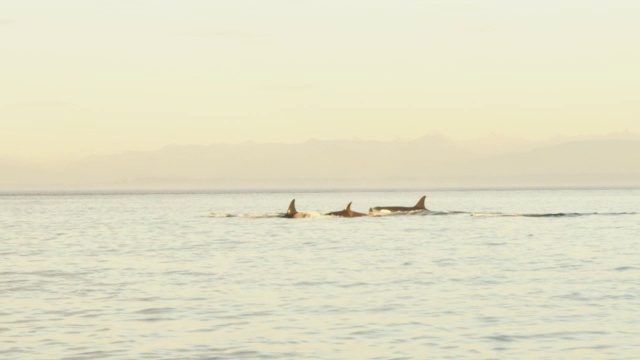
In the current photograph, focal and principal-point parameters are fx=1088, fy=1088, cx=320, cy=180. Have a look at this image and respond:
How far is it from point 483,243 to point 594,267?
581 inches

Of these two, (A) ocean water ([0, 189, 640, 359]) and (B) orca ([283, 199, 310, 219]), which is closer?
(A) ocean water ([0, 189, 640, 359])

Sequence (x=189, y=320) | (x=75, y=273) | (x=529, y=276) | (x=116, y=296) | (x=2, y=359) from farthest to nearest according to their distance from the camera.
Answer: (x=75, y=273), (x=529, y=276), (x=116, y=296), (x=189, y=320), (x=2, y=359)

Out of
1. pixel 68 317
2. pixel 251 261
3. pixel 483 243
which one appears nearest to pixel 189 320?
pixel 68 317

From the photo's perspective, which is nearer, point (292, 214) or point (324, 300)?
point (324, 300)

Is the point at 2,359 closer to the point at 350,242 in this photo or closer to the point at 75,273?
the point at 75,273

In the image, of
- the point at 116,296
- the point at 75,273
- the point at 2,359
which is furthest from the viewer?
the point at 75,273

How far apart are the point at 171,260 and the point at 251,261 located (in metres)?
3.40

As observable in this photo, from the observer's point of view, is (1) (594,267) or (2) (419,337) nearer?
(2) (419,337)

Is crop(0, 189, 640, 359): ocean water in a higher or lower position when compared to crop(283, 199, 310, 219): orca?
lower

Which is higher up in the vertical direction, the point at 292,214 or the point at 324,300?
the point at 292,214

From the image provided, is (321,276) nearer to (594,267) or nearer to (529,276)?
(529,276)

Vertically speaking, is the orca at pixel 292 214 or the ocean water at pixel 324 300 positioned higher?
the orca at pixel 292 214

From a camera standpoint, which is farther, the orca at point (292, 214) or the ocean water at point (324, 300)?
the orca at point (292, 214)

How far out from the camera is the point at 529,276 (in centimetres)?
3400
